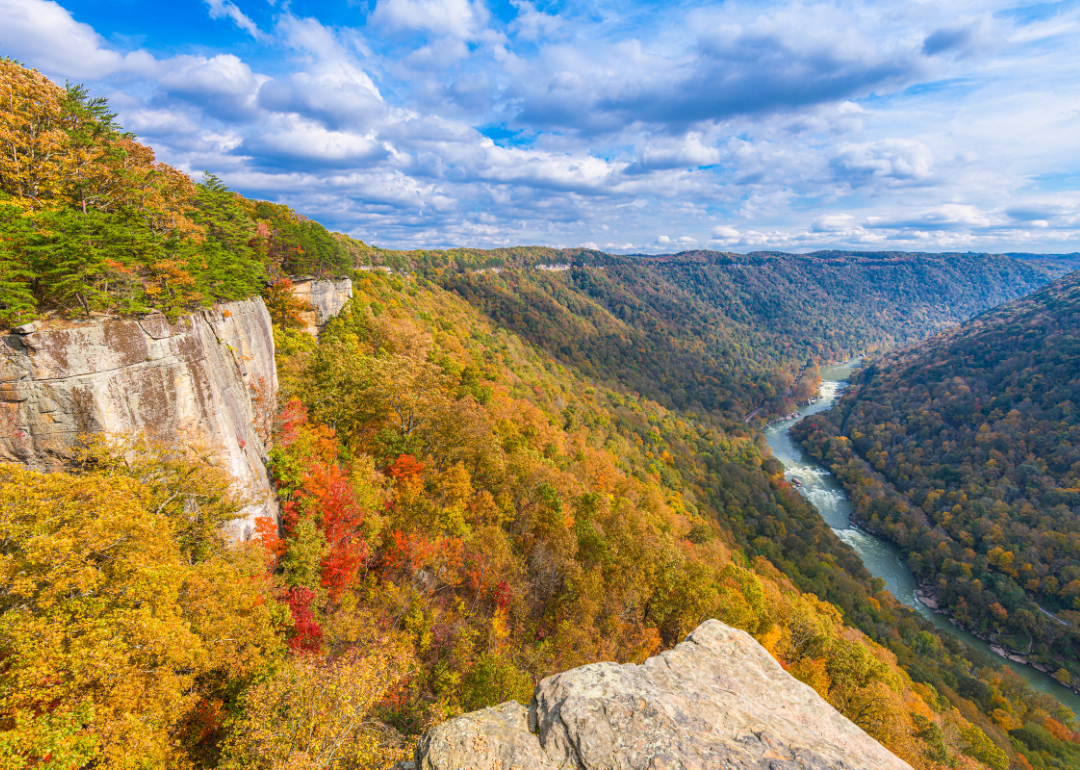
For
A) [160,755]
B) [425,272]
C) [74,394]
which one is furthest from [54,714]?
[425,272]

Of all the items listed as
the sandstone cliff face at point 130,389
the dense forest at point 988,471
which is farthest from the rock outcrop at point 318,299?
the dense forest at point 988,471

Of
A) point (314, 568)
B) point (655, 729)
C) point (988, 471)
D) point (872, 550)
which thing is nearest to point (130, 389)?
point (314, 568)

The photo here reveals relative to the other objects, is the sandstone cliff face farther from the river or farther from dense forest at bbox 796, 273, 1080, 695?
dense forest at bbox 796, 273, 1080, 695

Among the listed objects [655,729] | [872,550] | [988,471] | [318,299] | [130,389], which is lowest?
[872,550]

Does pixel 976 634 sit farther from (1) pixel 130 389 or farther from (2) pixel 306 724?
(1) pixel 130 389

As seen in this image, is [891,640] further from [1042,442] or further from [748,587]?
[1042,442]

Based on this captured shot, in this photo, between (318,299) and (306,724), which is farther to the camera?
(318,299)

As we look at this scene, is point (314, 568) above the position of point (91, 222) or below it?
below
